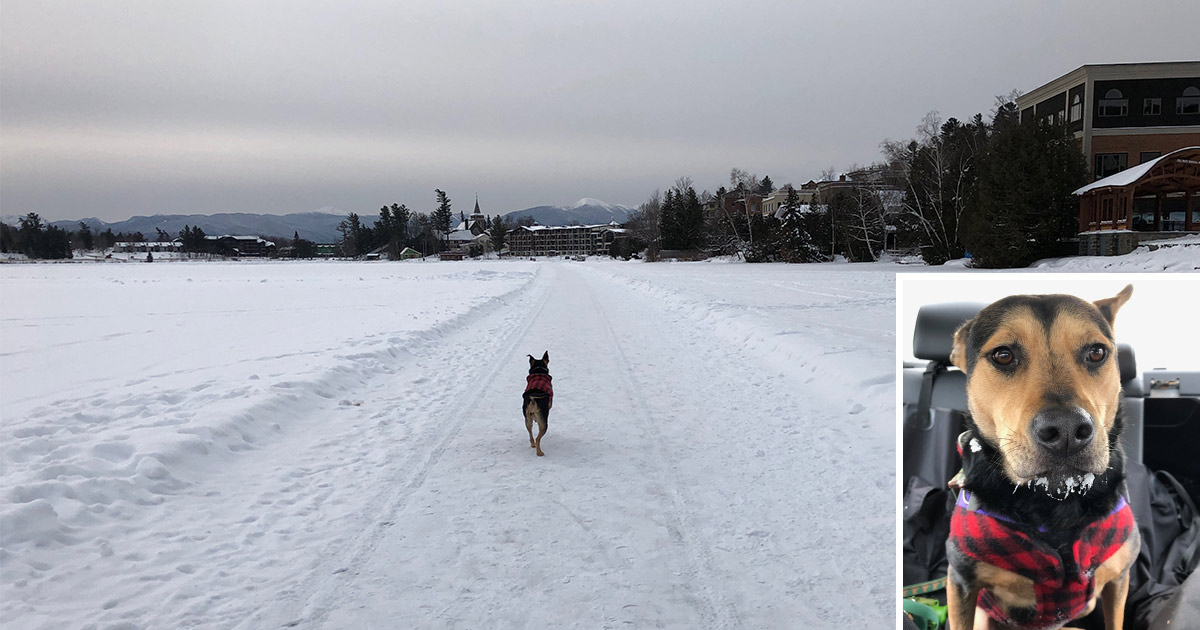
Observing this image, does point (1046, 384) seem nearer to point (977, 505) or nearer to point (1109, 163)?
point (977, 505)

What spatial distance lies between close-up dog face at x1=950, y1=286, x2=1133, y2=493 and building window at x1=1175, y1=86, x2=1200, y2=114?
5710 centimetres

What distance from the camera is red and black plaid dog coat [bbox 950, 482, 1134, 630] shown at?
1.20 meters

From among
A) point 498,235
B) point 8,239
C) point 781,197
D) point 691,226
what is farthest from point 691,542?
point 498,235

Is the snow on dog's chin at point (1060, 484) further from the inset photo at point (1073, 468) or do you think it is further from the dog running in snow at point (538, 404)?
the dog running in snow at point (538, 404)

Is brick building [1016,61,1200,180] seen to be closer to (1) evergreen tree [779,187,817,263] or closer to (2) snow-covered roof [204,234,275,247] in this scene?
(1) evergreen tree [779,187,817,263]

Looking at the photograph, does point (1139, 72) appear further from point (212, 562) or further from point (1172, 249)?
point (212, 562)

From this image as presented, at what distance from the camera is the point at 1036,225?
107 feet

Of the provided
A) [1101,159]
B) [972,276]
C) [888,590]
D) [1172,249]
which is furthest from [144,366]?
[1101,159]

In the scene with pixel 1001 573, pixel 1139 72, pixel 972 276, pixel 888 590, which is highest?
pixel 1139 72

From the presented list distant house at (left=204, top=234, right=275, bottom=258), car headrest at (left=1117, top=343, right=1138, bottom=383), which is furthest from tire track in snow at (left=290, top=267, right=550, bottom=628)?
distant house at (left=204, top=234, right=275, bottom=258)

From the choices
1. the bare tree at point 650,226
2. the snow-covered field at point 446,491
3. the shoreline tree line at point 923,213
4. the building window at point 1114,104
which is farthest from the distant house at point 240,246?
the snow-covered field at point 446,491

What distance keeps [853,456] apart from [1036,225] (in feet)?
110

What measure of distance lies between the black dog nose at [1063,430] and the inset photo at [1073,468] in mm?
23

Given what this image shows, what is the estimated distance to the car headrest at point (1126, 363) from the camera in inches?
46.9
